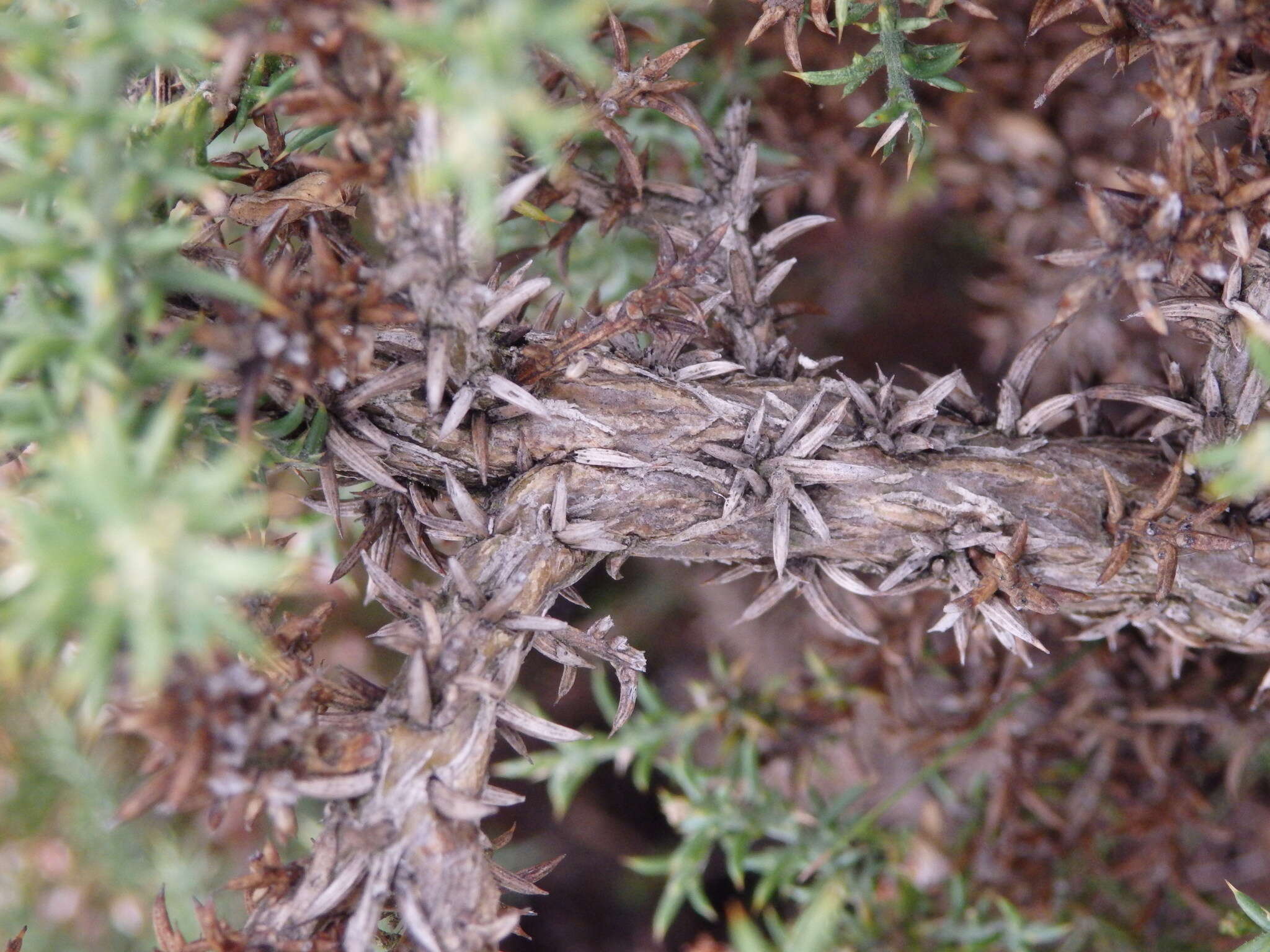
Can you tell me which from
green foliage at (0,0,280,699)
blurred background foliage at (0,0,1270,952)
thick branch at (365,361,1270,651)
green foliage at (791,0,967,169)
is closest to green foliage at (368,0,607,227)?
blurred background foliage at (0,0,1270,952)

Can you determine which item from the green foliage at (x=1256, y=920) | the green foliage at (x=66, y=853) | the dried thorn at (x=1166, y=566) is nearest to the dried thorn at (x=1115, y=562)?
the dried thorn at (x=1166, y=566)

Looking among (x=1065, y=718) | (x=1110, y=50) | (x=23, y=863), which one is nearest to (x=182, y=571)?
(x=1110, y=50)

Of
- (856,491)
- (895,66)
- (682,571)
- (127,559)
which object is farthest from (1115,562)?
(682,571)

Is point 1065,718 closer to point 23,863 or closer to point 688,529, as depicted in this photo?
point 688,529

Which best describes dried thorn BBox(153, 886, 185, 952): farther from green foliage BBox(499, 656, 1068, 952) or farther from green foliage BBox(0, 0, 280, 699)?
green foliage BBox(499, 656, 1068, 952)

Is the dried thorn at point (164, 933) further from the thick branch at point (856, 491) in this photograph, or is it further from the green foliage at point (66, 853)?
the green foliage at point (66, 853)

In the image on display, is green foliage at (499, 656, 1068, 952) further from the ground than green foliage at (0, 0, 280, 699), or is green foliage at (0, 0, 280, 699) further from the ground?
green foliage at (0, 0, 280, 699)
